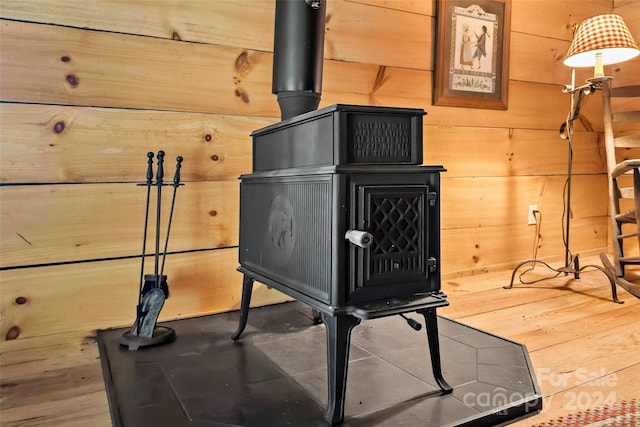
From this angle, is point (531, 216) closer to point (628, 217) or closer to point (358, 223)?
point (628, 217)

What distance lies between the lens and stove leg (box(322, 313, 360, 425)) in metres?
1.10

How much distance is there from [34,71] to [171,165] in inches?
20.3

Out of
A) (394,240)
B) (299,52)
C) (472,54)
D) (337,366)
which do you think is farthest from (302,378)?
(472,54)

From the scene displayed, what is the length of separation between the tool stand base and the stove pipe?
2.69 feet

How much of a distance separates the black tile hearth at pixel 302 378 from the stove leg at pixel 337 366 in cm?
4

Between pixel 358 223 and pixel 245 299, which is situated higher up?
pixel 358 223

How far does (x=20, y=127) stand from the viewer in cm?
158

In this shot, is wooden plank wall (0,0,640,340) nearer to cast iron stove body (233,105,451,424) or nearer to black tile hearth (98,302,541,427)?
black tile hearth (98,302,541,427)

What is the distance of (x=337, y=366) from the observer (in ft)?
3.61

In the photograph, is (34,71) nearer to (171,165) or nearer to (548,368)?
(171,165)

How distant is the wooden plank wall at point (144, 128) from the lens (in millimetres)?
1599

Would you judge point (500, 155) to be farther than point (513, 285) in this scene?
Yes

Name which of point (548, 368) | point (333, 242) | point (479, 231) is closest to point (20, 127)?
point (333, 242)

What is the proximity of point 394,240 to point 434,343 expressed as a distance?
293 millimetres
